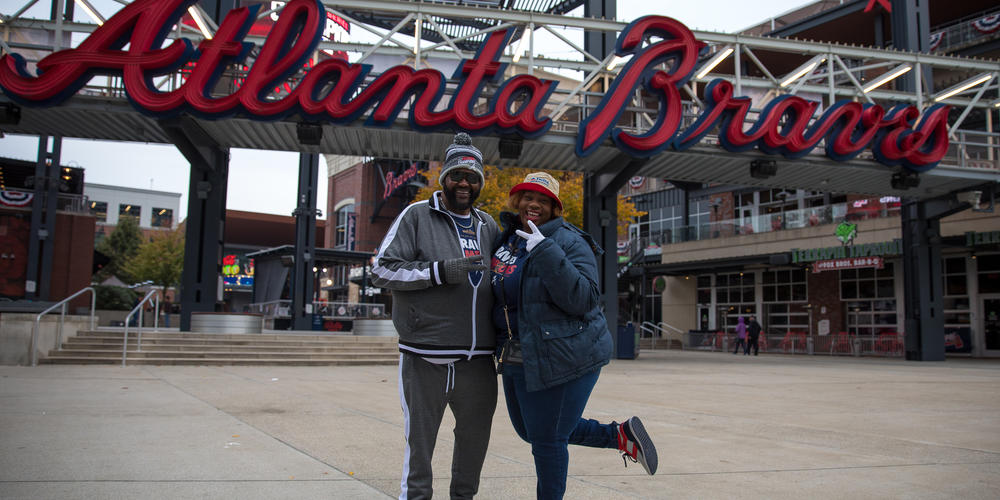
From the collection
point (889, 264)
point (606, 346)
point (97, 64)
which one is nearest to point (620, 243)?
point (889, 264)

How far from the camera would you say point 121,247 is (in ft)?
167

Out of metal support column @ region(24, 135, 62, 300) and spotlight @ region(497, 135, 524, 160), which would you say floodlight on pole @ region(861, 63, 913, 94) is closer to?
→ spotlight @ region(497, 135, 524, 160)

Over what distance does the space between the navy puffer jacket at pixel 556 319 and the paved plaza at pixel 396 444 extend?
1086 millimetres

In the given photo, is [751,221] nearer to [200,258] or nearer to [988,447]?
[200,258]

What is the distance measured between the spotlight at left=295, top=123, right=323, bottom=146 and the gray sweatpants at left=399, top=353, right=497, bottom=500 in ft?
43.1

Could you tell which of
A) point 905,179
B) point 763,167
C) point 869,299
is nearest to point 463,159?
point 763,167

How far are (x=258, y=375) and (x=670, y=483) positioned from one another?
373 inches

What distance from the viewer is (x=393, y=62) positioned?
18.1 meters

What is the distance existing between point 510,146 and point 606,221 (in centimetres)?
414

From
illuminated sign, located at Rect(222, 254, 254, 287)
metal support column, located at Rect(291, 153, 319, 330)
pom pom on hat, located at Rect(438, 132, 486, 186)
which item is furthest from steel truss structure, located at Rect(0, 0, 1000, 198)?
→ illuminated sign, located at Rect(222, 254, 254, 287)

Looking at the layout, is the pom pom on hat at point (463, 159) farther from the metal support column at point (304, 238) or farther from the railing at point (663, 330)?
the railing at point (663, 330)

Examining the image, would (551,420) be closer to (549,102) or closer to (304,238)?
(549,102)

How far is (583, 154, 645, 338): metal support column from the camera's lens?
18469mm

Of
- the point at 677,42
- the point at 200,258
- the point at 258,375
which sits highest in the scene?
the point at 677,42
